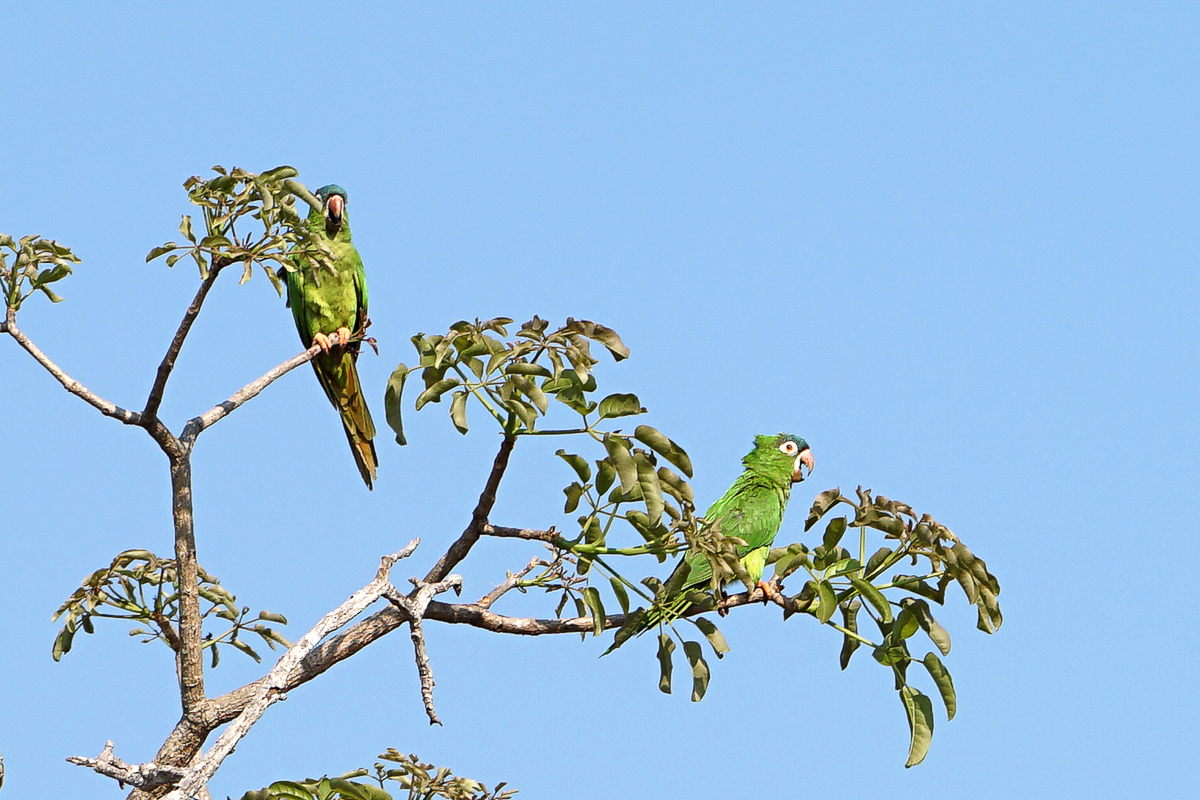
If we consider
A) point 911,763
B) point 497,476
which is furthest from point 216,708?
point 911,763

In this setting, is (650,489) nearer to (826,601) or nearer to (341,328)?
(826,601)

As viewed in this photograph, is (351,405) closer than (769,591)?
No

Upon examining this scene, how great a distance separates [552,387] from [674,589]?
2.87 ft

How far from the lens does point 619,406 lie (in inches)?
143

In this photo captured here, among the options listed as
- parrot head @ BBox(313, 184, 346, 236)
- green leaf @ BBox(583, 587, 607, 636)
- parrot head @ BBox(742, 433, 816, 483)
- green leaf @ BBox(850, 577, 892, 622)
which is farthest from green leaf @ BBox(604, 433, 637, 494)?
parrot head @ BBox(313, 184, 346, 236)

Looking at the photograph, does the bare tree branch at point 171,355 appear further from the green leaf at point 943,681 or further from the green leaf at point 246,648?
the green leaf at point 943,681

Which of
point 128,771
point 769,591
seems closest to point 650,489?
point 769,591

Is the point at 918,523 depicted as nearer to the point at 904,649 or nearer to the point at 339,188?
the point at 904,649

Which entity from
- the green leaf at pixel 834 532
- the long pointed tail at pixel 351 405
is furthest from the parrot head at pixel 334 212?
the green leaf at pixel 834 532

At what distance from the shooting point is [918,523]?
3.73 metres

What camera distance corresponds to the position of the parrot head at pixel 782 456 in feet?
23.0

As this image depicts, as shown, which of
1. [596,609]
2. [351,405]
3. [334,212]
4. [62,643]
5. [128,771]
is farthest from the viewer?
[334,212]

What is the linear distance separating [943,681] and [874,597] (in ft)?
1.36

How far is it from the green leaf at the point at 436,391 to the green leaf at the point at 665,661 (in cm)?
116
